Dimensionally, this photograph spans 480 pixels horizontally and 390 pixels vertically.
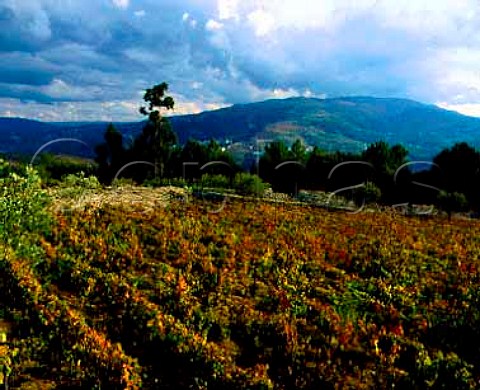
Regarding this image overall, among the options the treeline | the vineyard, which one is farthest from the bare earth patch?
the treeline

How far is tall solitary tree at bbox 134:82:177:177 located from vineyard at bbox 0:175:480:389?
39.2m

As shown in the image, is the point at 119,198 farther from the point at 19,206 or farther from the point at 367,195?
the point at 367,195

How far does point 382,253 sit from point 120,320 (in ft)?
51.4

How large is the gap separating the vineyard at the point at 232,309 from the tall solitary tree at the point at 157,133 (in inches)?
1543

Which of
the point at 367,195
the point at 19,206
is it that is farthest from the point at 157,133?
the point at 19,206

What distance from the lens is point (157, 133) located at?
70.8 meters

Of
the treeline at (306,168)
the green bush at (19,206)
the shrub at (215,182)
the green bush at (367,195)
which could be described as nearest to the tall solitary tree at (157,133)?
the treeline at (306,168)

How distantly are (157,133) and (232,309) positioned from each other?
55.8m

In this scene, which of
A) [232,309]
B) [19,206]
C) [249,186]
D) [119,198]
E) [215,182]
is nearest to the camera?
[232,309]

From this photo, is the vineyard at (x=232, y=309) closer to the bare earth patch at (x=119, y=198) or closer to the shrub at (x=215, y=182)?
the bare earth patch at (x=119, y=198)

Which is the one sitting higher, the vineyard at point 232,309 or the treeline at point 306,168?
the treeline at point 306,168

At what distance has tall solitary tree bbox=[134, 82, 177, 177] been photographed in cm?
6756

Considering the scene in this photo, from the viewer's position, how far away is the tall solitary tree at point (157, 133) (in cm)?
6756

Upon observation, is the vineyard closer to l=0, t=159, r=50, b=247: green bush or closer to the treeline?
l=0, t=159, r=50, b=247: green bush
